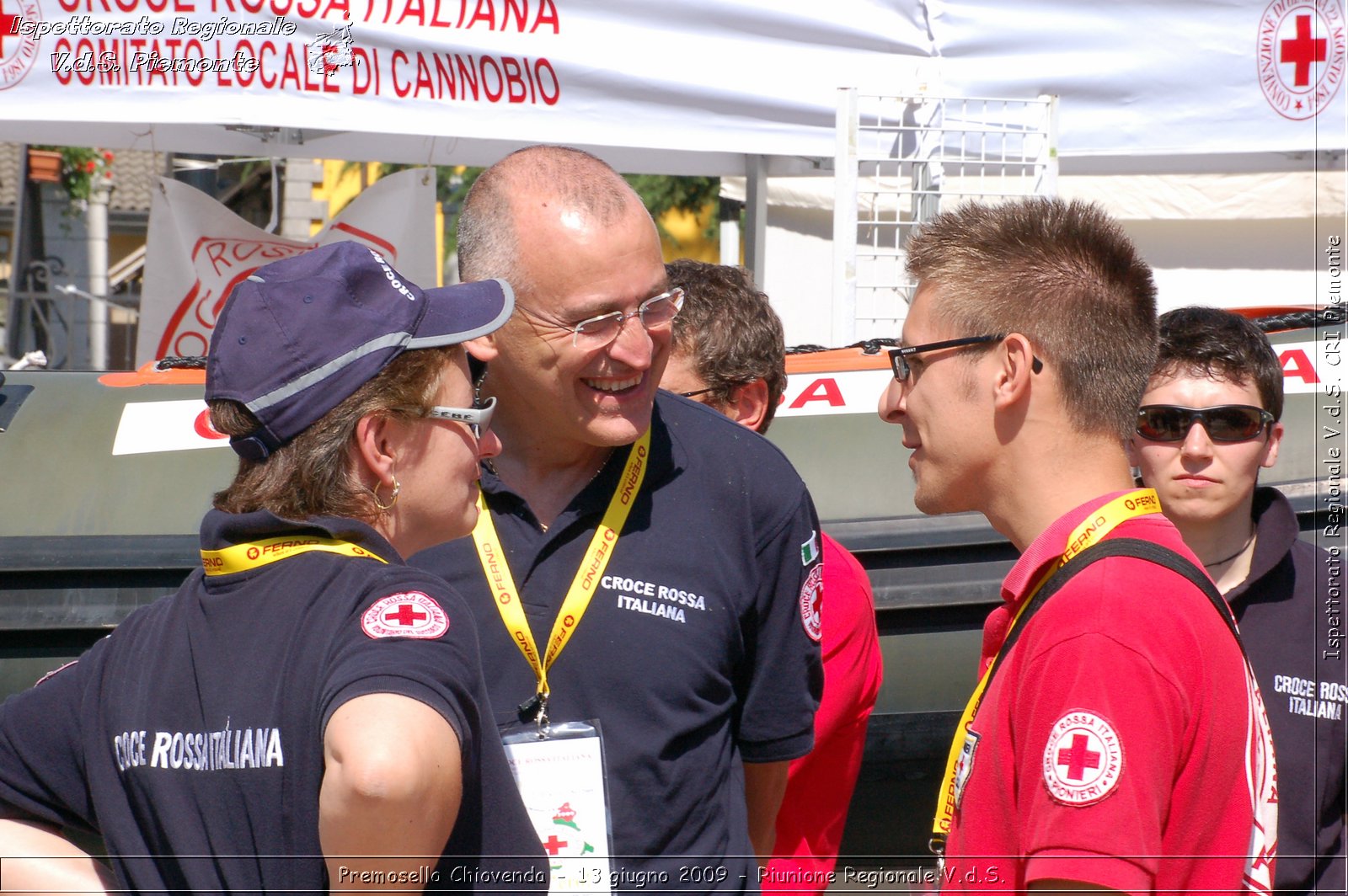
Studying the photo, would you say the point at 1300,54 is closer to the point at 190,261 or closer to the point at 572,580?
the point at 572,580

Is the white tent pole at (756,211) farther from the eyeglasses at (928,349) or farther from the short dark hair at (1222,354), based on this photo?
the eyeglasses at (928,349)

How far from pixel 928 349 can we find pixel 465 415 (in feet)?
2.14

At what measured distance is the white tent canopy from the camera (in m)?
4.15

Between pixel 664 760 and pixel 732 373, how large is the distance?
3.25 feet

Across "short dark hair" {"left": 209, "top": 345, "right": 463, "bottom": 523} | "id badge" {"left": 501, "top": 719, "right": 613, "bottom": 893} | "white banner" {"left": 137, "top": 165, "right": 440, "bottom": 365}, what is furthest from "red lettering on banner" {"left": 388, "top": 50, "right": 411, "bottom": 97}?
"short dark hair" {"left": 209, "top": 345, "right": 463, "bottom": 523}

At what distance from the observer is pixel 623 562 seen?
1.91 meters

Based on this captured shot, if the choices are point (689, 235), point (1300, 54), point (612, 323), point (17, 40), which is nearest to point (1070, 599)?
point (612, 323)

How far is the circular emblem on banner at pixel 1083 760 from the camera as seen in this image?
1.23 m

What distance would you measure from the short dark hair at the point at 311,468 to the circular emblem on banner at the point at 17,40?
3501mm

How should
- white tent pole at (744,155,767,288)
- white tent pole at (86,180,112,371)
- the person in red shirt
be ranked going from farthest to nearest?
white tent pole at (86,180,112,371), white tent pole at (744,155,767,288), the person in red shirt

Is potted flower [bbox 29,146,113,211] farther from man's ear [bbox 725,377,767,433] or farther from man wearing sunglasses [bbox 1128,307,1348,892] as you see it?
man wearing sunglasses [bbox 1128,307,1348,892]

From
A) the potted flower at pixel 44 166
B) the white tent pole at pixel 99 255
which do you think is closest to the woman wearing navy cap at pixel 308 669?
the potted flower at pixel 44 166

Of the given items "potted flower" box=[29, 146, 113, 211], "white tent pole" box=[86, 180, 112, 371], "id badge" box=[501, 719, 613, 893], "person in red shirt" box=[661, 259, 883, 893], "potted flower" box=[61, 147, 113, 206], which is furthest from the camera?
"white tent pole" box=[86, 180, 112, 371]

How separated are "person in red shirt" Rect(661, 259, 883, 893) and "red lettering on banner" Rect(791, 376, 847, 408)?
1.01 m
